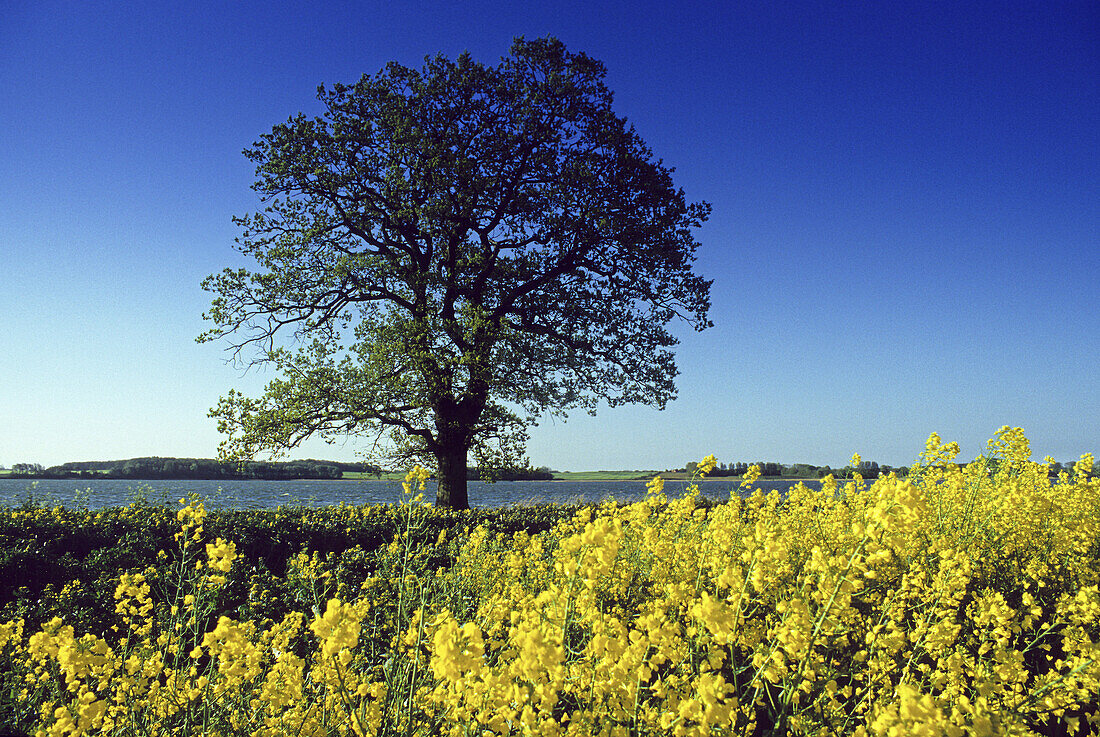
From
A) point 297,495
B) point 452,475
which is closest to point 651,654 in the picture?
point 452,475

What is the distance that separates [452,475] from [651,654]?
9.98m

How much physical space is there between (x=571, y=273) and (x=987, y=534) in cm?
953

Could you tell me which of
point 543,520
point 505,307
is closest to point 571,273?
point 505,307

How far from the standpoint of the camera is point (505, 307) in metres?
13.1

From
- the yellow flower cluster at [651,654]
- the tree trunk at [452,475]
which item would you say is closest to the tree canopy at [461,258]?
the tree trunk at [452,475]

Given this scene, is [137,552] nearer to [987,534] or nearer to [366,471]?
[366,471]

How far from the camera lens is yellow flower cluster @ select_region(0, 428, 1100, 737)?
78.9 inches

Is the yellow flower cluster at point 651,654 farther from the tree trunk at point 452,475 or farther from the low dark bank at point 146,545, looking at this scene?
the tree trunk at point 452,475

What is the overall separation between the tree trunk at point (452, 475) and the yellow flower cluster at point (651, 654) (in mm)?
7719

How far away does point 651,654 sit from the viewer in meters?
2.91

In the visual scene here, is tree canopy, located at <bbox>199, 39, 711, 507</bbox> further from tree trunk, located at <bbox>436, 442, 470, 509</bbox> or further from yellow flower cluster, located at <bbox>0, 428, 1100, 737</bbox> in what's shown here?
yellow flower cluster, located at <bbox>0, 428, 1100, 737</bbox>

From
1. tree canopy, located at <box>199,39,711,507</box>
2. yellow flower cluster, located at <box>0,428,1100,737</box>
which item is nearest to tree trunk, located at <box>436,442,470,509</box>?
tree canopy, located at <box>199,39,711,507</box>

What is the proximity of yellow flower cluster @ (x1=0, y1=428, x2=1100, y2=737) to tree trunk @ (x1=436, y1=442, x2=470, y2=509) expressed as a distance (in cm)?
772

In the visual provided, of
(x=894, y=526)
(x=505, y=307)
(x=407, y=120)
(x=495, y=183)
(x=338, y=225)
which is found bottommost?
(x=894, y=526)
